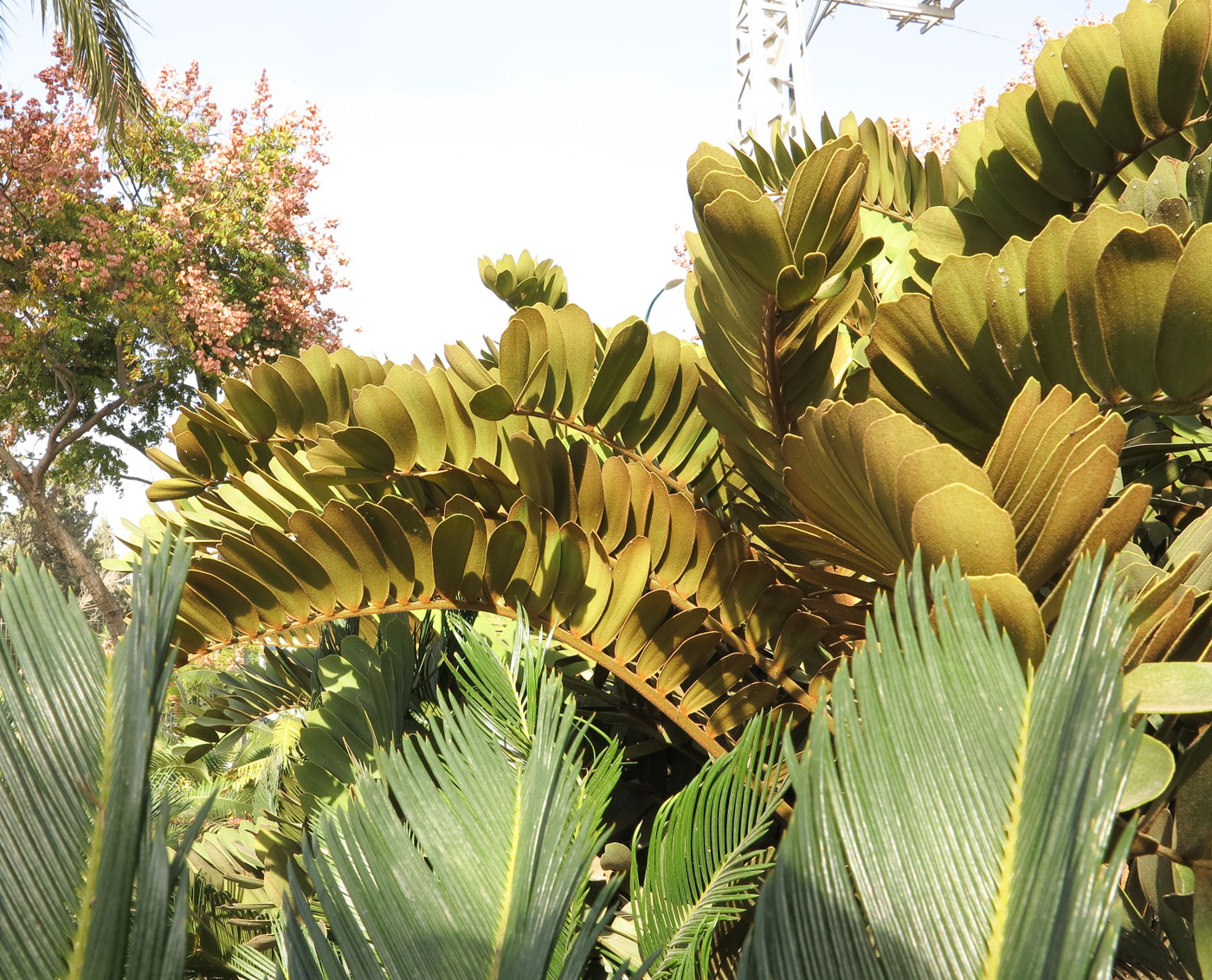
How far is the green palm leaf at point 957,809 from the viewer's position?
1.86ft

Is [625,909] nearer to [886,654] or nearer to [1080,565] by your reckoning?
[886,654]

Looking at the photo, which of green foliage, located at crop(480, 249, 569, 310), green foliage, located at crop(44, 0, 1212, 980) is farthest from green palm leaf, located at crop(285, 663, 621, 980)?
green foliage, located at crop(480, 249, 569, 310)

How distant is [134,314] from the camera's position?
38.6ft

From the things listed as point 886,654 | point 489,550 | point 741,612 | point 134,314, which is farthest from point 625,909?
point 134,314

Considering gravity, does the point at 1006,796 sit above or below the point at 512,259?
below

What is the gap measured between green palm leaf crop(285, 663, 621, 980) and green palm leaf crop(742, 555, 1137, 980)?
0.18m

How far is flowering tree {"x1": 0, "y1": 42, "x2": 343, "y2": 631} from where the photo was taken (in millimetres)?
11328

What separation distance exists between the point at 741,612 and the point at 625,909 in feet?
1.73

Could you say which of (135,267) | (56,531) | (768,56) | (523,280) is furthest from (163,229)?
(523,280)

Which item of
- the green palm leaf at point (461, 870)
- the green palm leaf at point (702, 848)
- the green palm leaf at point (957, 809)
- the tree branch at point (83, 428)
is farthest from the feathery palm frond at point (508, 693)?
the tree branch at point (83, 428)

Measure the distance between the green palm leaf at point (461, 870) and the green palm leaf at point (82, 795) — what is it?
5.4 inches

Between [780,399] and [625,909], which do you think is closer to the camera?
[780,399]

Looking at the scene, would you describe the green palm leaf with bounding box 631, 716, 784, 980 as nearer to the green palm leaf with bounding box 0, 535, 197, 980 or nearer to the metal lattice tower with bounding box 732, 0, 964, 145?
the green palm leaf with bounding box 0, 535, 197, 980

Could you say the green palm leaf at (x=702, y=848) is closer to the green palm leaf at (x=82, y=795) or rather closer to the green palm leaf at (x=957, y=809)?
the green palm leaf at (x=957, y=809)
